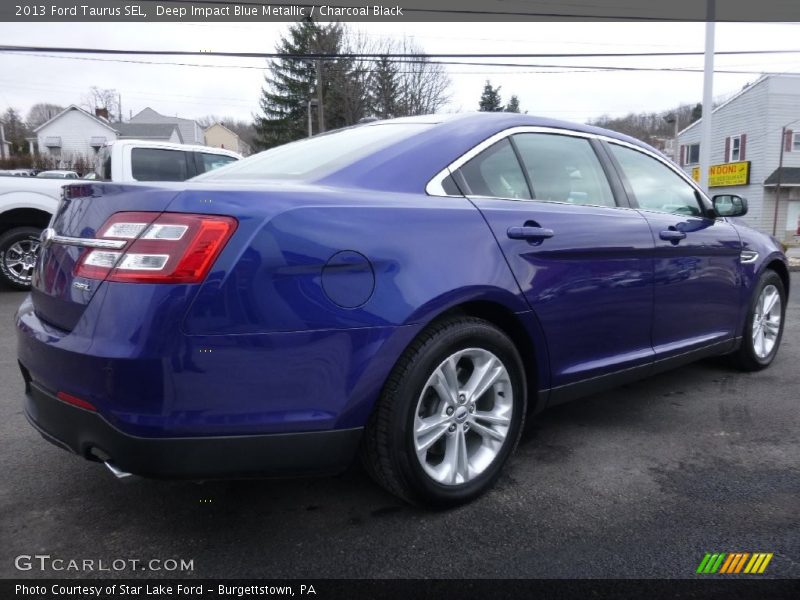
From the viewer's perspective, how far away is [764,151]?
88.3 feet

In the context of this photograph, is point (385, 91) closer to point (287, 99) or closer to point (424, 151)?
point (287, 99)

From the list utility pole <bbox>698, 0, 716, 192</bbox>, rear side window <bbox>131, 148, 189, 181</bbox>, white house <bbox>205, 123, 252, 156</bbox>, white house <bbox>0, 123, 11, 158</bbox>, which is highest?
white house <bbox>205, 123, 252, 156</bbox>

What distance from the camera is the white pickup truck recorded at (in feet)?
23.7

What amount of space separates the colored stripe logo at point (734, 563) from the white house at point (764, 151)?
27.2 m

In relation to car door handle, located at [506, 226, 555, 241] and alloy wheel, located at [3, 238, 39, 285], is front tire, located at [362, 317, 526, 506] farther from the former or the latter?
alloy wheel, located at [3, 238, 39, 285]

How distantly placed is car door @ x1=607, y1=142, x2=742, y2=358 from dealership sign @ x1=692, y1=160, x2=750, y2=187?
25708mm

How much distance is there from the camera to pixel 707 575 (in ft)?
6.43

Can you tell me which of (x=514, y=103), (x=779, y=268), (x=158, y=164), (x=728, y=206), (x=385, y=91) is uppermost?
(x=514, y=103)

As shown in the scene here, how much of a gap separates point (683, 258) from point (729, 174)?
29754 mm

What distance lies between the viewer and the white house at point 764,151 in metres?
26.2

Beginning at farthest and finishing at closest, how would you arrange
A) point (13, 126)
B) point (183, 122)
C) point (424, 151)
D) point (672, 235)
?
point (13, 126) < point (183, 122) < point (672, 235) < point (424, 151)

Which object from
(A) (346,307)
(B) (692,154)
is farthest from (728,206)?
(B) (692,154)

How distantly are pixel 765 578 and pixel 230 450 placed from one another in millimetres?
1761
